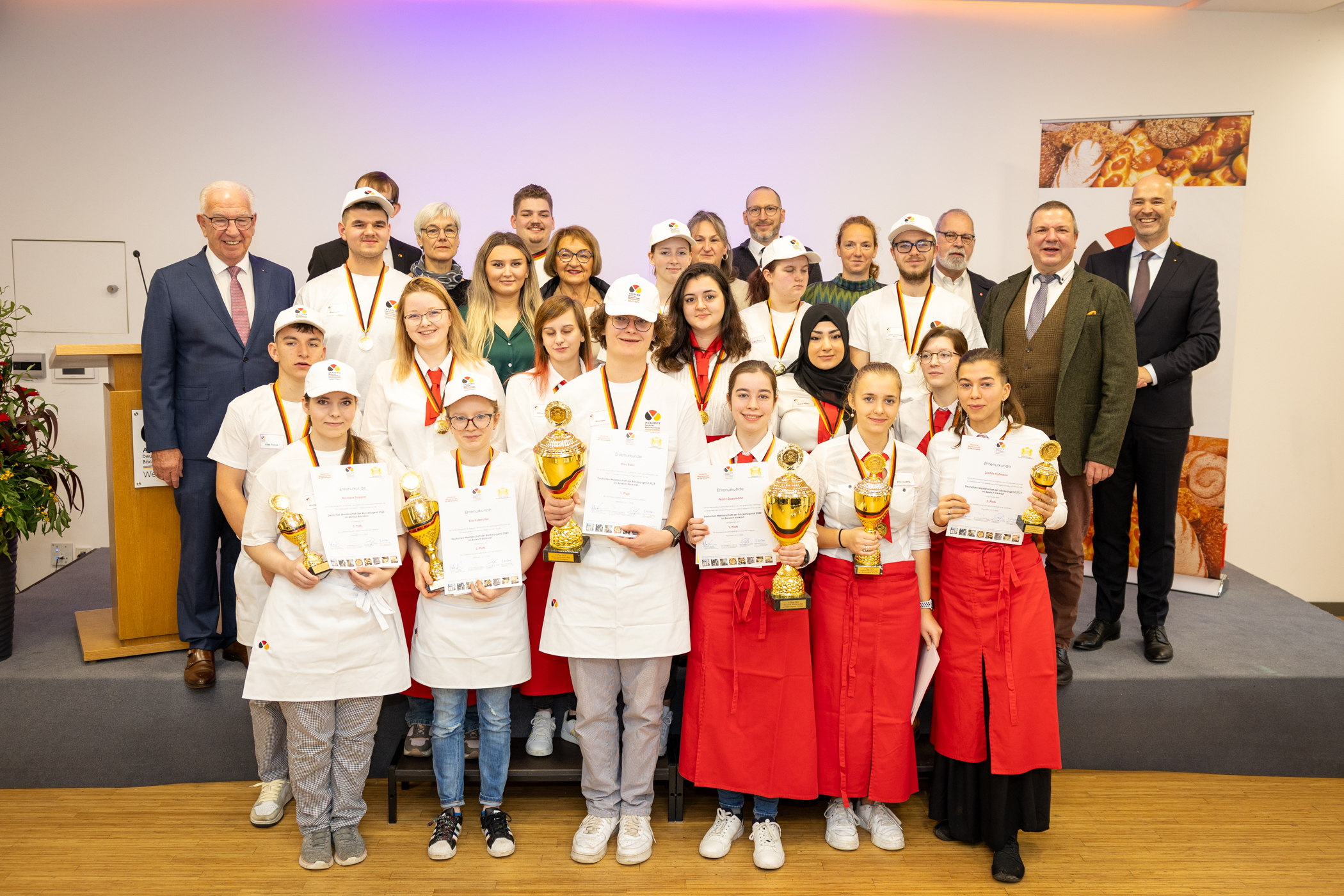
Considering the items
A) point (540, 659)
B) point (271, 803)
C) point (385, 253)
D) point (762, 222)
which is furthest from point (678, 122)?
point (271, 803)

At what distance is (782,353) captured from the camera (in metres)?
3.81

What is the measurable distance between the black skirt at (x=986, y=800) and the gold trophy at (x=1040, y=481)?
52 cm

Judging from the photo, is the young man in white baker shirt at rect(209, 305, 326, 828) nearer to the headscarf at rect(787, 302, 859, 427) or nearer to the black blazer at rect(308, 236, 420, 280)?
the black blazer at rect(308, 236, 420, 280)

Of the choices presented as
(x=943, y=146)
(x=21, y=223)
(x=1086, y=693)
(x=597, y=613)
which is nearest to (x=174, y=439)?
(x=597, y=613)

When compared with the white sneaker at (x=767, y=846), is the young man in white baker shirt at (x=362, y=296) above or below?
above

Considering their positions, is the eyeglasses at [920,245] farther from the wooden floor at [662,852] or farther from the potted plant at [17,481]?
the potted plant at [17,481]

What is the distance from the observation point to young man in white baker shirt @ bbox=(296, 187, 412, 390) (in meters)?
3.74

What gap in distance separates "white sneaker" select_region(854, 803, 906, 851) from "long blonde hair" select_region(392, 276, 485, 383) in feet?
7.15

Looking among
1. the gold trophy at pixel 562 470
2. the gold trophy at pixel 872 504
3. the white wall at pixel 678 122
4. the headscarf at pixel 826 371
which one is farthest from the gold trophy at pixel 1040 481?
the white wall at pixel 678 122

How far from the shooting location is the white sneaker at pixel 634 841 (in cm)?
309

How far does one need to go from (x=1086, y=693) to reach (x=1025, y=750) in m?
0.92

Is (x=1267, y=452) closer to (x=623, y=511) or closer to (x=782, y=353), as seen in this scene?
(x=782, y=353)

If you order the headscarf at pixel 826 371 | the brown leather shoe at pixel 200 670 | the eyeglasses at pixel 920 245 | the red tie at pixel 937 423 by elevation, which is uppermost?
the eyeglasses at pixel 920 245

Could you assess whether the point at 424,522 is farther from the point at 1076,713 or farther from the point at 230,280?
the point at 1076,713
